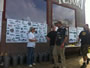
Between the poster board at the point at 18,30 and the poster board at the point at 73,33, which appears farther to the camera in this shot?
the poster board at the point at 73,33

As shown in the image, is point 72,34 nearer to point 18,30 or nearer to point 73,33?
point 73,33

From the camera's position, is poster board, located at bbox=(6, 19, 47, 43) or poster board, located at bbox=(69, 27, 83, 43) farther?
poster board, located at bbox=(69, 27, 83, 43)

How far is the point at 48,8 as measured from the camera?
10195 mm

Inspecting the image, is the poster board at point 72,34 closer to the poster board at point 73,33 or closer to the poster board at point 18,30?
the poster board at point 73,33

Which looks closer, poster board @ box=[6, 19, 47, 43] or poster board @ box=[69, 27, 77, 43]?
poster board @ box=[6, 19, 47, 43]

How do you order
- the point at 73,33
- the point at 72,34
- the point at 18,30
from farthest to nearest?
the point at 73,33 < the point at 72,34 < the point at 18,30

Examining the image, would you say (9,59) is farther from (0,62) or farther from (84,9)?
(84,9)

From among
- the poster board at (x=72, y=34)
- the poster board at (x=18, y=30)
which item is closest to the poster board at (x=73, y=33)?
the poster board at (x=72, y=34)

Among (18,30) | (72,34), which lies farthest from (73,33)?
(18,30)

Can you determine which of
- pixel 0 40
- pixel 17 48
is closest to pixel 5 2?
pixel 0 40

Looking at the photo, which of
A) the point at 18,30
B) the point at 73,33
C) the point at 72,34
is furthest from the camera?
the point at 73,33

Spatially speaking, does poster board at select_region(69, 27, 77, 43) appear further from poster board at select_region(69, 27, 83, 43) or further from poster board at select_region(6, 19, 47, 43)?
poster board at select_region(6, 19, 47, 43)

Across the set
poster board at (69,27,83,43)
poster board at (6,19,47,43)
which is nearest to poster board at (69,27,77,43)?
poster board at (69,27,83,43)

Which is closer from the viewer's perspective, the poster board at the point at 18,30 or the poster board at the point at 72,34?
the poster board at the point at 18,30
